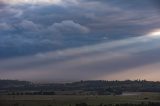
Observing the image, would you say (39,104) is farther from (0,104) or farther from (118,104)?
(0,104)

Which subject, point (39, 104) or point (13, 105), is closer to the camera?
point (13, 105)

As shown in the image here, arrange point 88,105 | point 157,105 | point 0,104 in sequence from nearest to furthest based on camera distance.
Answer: point 0,104 → point 157,105 → point 88,105

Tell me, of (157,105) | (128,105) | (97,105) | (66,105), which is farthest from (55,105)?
(157,105)

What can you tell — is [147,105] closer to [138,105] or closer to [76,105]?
[138,105]

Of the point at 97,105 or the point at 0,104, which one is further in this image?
the point at 97,105

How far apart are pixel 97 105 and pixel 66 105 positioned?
983 centimetres

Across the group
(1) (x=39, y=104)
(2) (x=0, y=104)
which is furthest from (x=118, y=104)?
(2) (x=0, y=104)

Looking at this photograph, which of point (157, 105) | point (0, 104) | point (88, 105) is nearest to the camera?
point (0, 104)

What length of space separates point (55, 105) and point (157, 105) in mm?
30329

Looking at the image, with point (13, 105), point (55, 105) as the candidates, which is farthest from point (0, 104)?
point (55, 105)

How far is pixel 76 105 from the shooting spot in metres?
130

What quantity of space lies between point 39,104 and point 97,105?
1827cm

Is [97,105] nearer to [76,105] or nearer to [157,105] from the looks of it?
[76,105]

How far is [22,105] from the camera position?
130m
